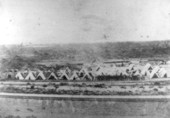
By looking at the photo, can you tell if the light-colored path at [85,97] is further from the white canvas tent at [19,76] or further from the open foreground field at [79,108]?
the white canvas tent at [19,76]

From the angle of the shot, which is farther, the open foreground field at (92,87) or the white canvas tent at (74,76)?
the white canvas tent at (74,76)

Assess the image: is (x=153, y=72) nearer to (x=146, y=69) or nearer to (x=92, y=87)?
(x=146, y=69)

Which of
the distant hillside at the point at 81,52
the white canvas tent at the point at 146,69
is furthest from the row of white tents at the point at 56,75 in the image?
the white canvas tent at the point at 146,69

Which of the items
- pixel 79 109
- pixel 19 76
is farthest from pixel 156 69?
pixel 19 76

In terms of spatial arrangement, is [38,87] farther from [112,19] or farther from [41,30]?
[112,19]

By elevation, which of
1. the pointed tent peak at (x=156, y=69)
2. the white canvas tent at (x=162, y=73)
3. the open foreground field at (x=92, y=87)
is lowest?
the open foreground field at (x=92, y=87)

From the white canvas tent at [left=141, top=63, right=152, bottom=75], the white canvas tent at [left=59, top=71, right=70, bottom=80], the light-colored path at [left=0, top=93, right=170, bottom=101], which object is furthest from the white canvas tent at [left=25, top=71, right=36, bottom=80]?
the white canvas tent at [left=141, top=63, right=152, bottom=75]

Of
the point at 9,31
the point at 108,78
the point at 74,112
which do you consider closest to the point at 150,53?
the point at 108,78

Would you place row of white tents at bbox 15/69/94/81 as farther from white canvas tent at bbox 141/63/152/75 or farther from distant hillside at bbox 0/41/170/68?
white canvas tent at bbox 141/63/152/75
